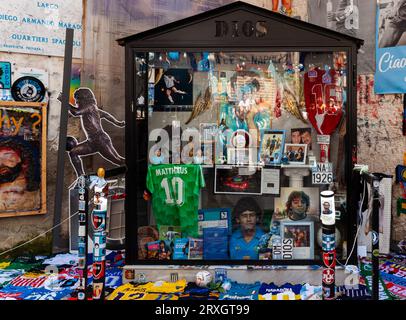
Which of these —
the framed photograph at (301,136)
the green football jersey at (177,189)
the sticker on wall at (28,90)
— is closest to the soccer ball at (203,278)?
the green football jersey at (177,189)

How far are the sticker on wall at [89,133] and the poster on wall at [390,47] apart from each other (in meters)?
3.84

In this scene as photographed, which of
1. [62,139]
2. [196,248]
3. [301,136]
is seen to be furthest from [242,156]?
[62,139]

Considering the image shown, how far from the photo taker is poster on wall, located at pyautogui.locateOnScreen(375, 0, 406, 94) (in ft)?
17.3

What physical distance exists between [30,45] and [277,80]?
10.9ft

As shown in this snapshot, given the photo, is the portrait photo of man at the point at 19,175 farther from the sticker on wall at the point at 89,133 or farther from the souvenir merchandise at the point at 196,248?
the souvenir merchandise at the point at 196,248

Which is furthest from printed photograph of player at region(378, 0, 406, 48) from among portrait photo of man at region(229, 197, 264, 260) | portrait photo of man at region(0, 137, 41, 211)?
portrait photo of man at region(0, 137, 41, 211)

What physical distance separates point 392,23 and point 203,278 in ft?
14.1

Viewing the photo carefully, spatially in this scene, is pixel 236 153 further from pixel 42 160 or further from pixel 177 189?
pixel 42 160

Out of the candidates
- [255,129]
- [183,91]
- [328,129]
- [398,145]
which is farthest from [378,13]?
[183,91]

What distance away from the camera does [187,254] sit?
446 centimetres

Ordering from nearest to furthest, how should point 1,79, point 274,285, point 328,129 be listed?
point 274,285
point 328,129
point 1,79

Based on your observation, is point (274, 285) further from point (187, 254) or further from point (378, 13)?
point (378, 13)

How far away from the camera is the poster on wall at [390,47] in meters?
5.27

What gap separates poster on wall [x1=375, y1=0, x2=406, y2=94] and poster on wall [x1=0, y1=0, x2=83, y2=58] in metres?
4.22
